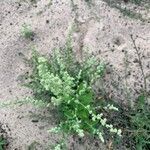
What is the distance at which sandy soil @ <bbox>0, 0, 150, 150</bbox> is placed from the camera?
3.75 meters

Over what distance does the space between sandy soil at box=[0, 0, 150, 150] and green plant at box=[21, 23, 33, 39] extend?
0.05 metres

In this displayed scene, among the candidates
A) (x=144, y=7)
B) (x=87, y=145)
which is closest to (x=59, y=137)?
(x=87, y=145)

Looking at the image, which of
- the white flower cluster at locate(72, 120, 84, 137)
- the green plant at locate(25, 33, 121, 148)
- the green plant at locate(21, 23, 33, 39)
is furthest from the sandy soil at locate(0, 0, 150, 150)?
the white flower cluster at locate(72, 120, 84, 137)

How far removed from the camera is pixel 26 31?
13.6ft

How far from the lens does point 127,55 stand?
3943 millimetres

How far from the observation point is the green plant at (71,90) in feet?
11.3

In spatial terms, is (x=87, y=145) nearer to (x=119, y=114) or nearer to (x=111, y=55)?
(x=119, y=114)

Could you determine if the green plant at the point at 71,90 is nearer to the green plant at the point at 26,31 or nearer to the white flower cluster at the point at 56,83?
the white flower cluster at the point at 56,83

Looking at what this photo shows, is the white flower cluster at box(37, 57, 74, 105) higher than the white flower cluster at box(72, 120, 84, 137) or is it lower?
higher

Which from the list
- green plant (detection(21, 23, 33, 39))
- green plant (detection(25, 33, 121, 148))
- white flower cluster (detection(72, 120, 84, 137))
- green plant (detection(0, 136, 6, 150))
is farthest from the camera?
green plant (detection(21, 23, 33, 39))

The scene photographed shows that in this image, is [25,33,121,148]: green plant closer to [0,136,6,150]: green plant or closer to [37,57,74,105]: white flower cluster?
[37,57,74,105]: white flower cluster

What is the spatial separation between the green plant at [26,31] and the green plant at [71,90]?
0.42m

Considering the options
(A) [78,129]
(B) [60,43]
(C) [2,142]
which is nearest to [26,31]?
(B) [60,43]

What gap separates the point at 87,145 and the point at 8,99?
863mm
